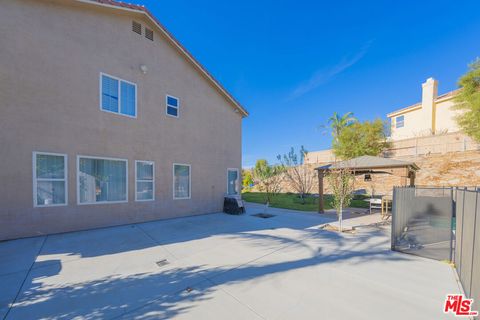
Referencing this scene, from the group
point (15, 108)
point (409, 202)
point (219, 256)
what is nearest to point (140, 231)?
point (219, 256)

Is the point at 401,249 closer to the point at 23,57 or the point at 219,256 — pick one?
the point at 219,256

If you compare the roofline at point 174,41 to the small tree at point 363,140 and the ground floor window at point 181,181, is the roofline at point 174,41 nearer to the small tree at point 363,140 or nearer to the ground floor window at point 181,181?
the ground floor window at point 181,181

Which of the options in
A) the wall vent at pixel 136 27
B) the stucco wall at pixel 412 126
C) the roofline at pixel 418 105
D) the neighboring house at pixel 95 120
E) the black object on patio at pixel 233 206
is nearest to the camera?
the neighboring house at pixel 95 120

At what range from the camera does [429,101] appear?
19688 millimetres

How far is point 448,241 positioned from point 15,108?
11.9m

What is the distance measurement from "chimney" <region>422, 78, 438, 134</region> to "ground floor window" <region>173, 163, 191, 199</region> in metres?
23.8

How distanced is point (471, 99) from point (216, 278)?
17.1 m

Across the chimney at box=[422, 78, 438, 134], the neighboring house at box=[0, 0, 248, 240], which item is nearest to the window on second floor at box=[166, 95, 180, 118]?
the neighboring house at box=[0, 0, 248, 240]

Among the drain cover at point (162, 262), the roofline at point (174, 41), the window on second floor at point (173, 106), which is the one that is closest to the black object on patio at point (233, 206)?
the window on second floor at point (173, 106)

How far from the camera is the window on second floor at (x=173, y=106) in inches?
353

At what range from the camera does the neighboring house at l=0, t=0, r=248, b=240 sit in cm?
564

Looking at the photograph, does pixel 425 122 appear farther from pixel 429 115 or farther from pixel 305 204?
pixel 305 204

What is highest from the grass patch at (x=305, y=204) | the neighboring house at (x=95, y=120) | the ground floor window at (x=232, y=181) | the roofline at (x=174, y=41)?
the roofline at (x=174, y=41)

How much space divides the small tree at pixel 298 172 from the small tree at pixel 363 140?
135 inches
